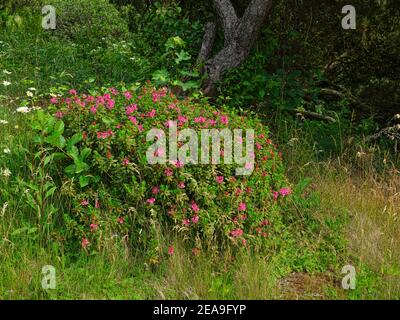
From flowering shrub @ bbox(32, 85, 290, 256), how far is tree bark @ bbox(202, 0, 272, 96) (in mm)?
2235

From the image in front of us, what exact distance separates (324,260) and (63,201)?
2025 millimetres

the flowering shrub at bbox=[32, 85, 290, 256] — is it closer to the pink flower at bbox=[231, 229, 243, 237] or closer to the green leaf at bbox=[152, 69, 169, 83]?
the pink flower at bbox=[231, 229, 243, 237]

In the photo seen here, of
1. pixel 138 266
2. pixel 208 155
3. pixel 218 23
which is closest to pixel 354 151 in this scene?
pixel 218 23

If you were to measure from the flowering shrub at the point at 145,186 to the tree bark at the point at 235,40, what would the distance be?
2235mm

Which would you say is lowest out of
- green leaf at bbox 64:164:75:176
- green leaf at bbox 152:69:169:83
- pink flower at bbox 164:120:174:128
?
green leaf at bbox 64:164:75:176

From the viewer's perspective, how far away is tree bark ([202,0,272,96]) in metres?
6.96

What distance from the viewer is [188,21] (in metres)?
7.60

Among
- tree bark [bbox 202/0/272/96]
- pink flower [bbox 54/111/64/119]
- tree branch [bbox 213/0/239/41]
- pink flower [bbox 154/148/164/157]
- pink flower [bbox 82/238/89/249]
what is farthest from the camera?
tree branch [bbox 213/0/239/41]

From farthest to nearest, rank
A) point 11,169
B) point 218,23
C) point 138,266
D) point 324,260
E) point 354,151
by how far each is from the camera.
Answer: point 218,23 → point 354,151 → point 11,169 → point 324,260 → point 138,266

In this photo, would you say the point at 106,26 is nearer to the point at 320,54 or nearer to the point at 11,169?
the point at 320,54

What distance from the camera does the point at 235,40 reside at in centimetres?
701

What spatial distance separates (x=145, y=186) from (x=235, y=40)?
3.07 m

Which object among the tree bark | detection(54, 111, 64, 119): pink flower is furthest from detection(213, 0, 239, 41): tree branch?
detection(54, 111, 64, 119): pink flower

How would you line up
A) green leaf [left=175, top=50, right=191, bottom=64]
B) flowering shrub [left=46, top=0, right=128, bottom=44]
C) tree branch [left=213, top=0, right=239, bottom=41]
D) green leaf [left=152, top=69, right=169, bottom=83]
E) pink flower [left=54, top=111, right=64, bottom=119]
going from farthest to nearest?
flowering shrub [left=46, top=0, right=128, bottom=44], tree branch [left=213, top=0, right=239, bottom=41], green leaf [left=175, top=50, right=191, bottom=64], green leaf [left=152, top=69, right=169, bottom=83], pink flower [left=54, top=111, right=64, bottom=119]
